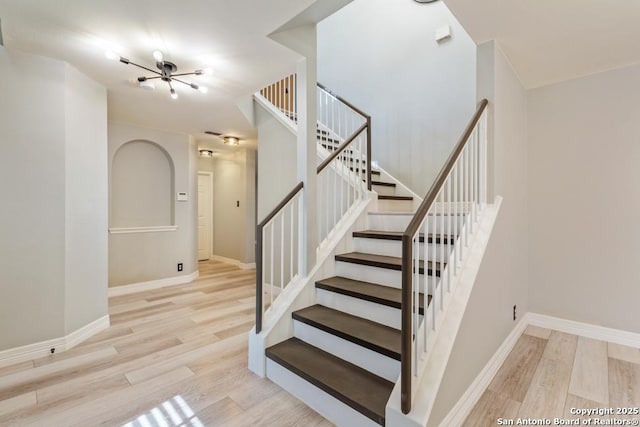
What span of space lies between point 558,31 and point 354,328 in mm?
2521

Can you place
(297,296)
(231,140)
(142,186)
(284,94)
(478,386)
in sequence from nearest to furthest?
(478,386) < (297,296) < (142,186) < (231,140) < (284,94)

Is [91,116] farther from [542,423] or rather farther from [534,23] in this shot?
[542,423]

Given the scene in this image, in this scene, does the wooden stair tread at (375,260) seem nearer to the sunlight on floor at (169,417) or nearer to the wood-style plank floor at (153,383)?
the wood-style plank floor at (153,383)

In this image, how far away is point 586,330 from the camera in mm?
2840

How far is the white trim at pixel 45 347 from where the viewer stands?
2393 millimetres

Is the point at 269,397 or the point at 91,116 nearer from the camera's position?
the point at 269,397

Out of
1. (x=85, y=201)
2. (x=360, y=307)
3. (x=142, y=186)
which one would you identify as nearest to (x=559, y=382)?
(x=360, y=307)

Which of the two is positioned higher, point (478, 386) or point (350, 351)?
point (350, 351)

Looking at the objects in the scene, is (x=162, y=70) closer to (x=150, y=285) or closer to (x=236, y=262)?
(x=150, y=285)

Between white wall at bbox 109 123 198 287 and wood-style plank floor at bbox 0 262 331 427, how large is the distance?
121cm

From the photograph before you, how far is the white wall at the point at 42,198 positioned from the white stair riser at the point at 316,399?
2.03 m

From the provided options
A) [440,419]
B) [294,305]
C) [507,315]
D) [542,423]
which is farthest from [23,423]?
[507,315]

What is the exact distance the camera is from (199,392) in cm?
201

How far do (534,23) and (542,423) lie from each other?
8.19 ft
